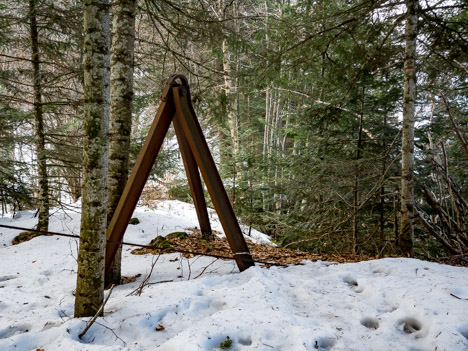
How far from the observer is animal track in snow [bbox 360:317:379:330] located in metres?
2.38

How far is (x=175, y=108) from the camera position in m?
3.66

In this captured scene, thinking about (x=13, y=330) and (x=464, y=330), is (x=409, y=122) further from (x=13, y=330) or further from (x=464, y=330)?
(x=13, y=330)

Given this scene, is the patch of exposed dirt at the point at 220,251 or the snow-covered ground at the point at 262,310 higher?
the snow-covered ground at the point at 262,310

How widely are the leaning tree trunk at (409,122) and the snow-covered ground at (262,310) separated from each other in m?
0.92

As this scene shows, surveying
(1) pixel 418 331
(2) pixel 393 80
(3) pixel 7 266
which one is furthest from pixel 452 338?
(3) pixel 7 266

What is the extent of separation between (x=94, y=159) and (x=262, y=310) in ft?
6.72

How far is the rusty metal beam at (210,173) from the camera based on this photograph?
3539 millimetres

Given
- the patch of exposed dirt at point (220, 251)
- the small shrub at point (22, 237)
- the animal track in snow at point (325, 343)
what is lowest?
the small shrub at point (22, 237)

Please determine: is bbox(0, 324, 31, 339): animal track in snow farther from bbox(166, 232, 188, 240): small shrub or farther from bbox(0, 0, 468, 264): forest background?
bbox(166, 232, 188, 240): small shrub

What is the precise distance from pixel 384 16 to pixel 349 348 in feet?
17.2

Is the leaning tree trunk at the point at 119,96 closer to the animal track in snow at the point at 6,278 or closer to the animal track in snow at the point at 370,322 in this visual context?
the animal track in snow at the point at 6,278

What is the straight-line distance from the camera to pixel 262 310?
245 cm

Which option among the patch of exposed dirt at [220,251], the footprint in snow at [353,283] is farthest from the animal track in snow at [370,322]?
the patch of exposed dirt at [220,251]

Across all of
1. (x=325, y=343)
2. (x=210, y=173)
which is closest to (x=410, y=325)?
(x=325, y=343)
